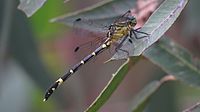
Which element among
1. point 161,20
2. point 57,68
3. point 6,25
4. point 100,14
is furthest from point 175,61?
point 57,68

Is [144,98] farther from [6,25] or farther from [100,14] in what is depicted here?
[6,25]

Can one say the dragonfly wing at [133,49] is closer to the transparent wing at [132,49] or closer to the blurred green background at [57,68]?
the transparent wing at [132,49]

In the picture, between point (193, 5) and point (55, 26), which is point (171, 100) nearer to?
point (193, 5)

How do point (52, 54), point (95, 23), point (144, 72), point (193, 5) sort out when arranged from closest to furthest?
point (95, 23) → point (193, 5) → point (144, 72) → point (52, 54)

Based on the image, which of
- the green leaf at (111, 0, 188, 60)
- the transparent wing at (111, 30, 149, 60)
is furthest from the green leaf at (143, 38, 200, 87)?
the green leaf at (111, 0, 188, 60)

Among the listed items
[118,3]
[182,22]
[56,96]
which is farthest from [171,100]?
[118,3]

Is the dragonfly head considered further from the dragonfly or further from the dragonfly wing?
the dragonfly wing
